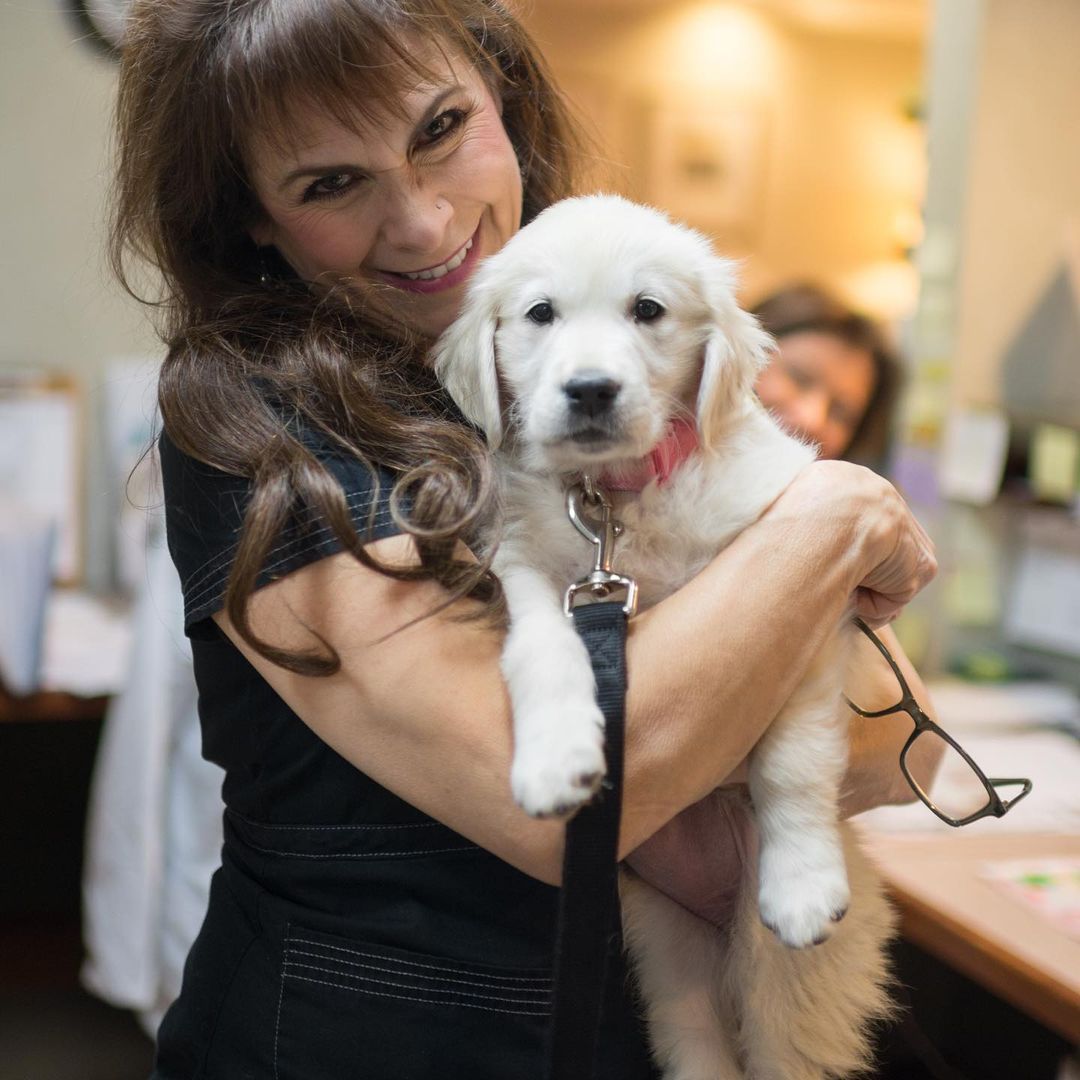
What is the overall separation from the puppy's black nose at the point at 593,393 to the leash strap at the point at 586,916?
274mm

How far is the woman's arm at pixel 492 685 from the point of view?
78 centimetres

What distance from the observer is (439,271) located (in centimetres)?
108

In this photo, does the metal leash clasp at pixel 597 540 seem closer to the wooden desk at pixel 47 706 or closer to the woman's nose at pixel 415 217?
the woman's nose at pixel 415 217

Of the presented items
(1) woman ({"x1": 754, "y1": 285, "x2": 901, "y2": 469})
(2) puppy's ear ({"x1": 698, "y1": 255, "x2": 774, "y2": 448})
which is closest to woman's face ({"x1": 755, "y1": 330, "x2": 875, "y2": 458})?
(1) woman ({"x1": 754, "y1": 285, "x2": 901, "y2": 469})

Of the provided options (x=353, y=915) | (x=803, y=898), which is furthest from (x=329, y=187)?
(x=803, y=898)

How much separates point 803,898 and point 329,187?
70 centimetres

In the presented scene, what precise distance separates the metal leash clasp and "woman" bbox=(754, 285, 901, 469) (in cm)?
159

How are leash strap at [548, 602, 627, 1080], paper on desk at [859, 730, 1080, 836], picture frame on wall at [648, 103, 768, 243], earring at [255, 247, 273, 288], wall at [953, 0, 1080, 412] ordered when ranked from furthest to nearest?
picture frame on wall at [648, 103, 768, 243] < wall at [953, 0, 1080, 412] < paper on desk at [859, 730, 1080, 836] < earring at [255, 247, 273, 288] < leash strap at [548, 602, 627, 1080]

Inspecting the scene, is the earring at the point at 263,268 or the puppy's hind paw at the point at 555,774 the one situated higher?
the earring at the point at 263,268

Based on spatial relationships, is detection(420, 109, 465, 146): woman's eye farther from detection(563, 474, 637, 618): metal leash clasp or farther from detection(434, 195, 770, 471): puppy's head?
detection(563, 474, 637, 618): metal leash clasp

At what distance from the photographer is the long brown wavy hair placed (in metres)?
0.80

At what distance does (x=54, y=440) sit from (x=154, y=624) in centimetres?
114

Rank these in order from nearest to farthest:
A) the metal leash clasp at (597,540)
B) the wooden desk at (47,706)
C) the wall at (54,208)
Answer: the metal leash clasp at (597,540) < the wooden desk at (47,706) < the wall at (54,208)

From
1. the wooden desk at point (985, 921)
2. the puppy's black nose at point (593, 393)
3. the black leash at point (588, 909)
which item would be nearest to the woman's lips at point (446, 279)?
the puppy's black nose at point (593, 393)
